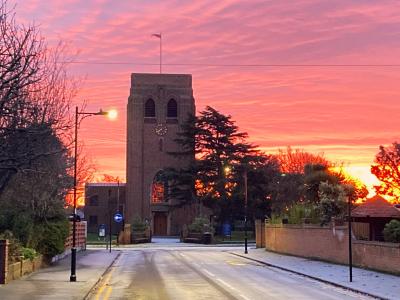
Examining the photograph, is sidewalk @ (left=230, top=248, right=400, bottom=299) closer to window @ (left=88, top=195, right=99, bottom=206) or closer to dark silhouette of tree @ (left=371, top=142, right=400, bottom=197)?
dark silhouette of tree @ (left=371, top=142, right=400, bottom=197)

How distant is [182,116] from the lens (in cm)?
9481

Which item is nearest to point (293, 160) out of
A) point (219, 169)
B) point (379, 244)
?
point (219, 169)

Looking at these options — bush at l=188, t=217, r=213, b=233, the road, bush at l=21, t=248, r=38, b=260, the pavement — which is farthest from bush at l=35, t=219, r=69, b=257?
bush at l=188, t=217, r=213, b=233

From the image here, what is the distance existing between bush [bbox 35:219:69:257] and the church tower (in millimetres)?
60455

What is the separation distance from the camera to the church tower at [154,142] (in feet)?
306

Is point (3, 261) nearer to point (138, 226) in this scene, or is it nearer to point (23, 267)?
point (23, 267)

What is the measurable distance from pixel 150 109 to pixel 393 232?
7023cm

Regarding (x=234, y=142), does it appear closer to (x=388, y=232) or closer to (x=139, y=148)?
(x=139, y=148)

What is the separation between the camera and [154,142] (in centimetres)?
9450

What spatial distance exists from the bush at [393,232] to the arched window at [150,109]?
69058mm

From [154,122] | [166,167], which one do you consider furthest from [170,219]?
[154,122]

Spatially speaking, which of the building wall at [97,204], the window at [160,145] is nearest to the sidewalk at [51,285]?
the window at [160,145]

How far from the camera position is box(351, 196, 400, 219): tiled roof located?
111ft

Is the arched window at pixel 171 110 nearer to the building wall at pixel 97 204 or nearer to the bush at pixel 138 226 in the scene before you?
the building wall at pixel 97 204
